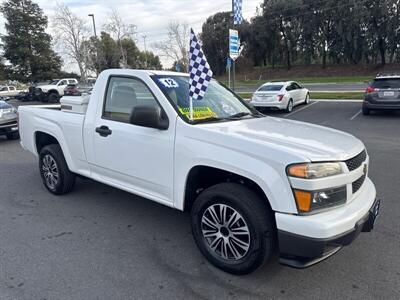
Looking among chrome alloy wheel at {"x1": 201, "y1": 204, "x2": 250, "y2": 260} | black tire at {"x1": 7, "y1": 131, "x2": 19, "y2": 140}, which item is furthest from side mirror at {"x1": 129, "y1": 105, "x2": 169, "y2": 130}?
black tire at {"x1": 7, "y1": 131, "x2": 19, "y2": 140}

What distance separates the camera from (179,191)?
3297mm

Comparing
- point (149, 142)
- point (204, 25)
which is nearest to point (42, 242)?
point (149, 142)

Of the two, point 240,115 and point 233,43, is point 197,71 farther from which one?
point 233,43

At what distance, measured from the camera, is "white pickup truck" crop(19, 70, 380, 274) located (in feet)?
8.47

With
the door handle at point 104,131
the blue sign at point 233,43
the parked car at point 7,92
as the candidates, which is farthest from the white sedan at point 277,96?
the parked car at point 7,92

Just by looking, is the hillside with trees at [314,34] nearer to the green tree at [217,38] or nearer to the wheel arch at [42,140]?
the green tree at [217,38]

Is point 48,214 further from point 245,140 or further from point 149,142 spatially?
point 245,140

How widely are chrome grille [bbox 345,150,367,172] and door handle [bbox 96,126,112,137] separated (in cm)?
252

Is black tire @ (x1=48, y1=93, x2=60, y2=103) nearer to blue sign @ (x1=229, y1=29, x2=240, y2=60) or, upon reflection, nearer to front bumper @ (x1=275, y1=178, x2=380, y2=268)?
blue sign @ (x1=229, y1=29, x2=240, y2=60)

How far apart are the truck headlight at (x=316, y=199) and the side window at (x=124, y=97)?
6.12 ft

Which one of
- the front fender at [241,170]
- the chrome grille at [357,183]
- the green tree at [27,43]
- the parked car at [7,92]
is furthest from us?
the green tree at [27,43]

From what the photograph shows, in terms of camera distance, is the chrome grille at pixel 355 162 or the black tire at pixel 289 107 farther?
the black tire at pixel 289 107

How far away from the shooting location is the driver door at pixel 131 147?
11.1ft

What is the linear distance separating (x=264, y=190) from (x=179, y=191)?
0.94 meters
